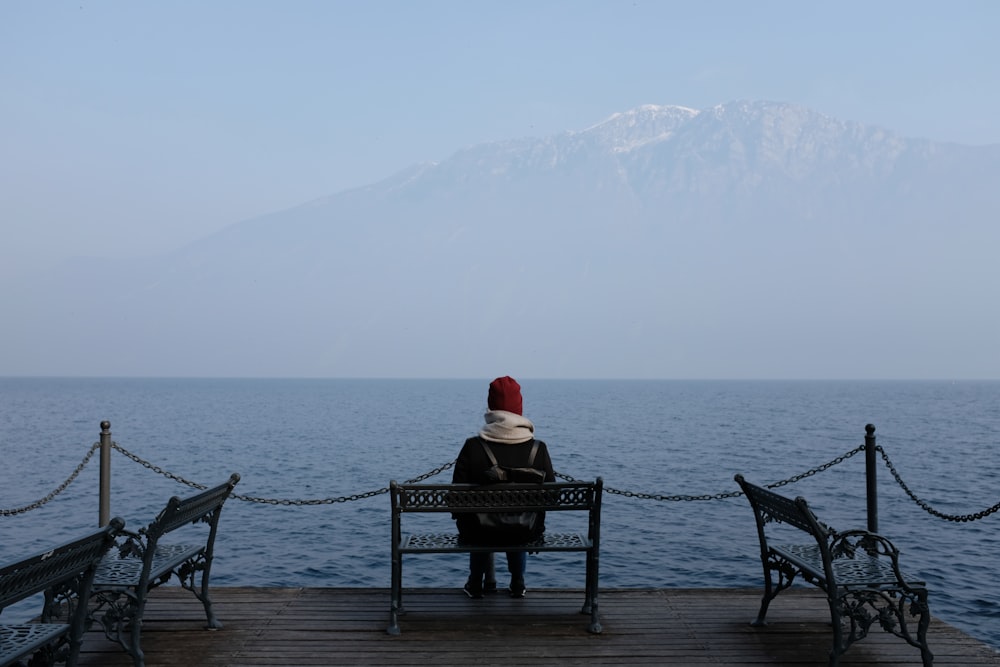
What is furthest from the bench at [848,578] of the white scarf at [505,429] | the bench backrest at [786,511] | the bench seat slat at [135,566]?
the bench seat slat at [135,566]

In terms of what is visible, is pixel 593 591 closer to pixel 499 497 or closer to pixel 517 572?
pixel 517 572

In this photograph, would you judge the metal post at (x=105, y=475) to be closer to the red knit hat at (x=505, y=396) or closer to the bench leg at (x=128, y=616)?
the bench leg at (x=128, y=616)

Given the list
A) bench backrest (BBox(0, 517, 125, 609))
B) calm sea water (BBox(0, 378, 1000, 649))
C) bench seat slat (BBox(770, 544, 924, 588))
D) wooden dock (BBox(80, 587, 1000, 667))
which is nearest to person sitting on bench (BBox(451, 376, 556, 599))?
wooden dock (BBox(80, 587, 1000, 667))

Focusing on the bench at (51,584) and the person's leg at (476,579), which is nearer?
the bench at (51,584)

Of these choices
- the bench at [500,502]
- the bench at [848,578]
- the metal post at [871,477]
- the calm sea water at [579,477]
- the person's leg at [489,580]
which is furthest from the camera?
the calm sea water at [579,477]

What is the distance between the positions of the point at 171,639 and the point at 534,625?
257 centimetres

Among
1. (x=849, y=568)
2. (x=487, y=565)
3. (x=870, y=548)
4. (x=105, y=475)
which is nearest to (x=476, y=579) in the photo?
(x=487, y=565)

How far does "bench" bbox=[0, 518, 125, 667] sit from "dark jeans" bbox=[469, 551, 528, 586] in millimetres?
3092

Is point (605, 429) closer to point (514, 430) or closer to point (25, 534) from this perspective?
point (25, 534)

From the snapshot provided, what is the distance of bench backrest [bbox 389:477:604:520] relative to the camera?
6.24 m

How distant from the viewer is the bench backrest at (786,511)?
5383mm

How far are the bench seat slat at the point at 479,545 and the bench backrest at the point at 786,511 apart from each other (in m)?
1.24

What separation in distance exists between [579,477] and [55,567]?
26335 millimetres

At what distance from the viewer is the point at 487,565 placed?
7.37 m
